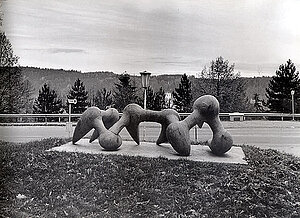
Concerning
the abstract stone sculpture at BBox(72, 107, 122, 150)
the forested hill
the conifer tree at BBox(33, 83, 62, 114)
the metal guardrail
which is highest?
the forested hill

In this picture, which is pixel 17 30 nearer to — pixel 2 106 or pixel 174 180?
pixel 2 106

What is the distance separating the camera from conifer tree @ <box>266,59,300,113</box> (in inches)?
66.5

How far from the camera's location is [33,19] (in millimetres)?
1896

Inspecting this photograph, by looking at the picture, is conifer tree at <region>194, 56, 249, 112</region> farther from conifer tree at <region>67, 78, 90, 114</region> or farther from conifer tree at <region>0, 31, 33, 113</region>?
conifer tree at <region>0, 31, 33, 113</region>

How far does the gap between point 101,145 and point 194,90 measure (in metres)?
1.04

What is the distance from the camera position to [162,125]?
8.41 feet

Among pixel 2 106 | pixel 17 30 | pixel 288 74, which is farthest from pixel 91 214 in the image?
pixel 288 74

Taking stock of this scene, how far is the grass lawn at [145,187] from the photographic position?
1.78m

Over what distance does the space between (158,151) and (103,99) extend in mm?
670

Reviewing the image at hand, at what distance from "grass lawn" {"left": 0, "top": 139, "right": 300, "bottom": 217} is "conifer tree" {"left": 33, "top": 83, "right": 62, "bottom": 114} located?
0.81ft

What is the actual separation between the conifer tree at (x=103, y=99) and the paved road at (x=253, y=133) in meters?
0.30

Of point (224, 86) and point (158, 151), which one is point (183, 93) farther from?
point (158, 151)

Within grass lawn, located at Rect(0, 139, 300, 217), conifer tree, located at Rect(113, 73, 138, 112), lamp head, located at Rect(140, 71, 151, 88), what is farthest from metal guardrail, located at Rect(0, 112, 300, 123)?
lamp head, located at Rect(140, 71, 151, 88)

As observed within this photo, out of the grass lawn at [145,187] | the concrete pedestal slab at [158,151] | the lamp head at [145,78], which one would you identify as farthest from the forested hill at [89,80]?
the concrete pedestal slab at [158,151]
